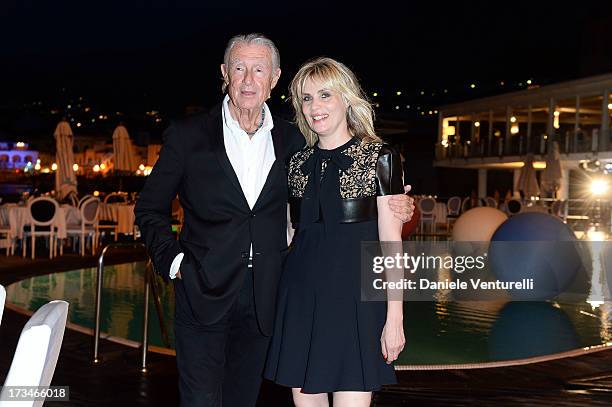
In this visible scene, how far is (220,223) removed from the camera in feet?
9.32

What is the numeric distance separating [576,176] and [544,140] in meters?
3.54

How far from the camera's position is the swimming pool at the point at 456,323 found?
21.5 feet

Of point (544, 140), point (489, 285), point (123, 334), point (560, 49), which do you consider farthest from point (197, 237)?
point (560, 49)

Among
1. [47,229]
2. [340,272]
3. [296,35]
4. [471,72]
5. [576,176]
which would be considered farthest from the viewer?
[471,72]

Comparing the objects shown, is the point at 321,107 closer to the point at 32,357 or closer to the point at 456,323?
the point at 32,357

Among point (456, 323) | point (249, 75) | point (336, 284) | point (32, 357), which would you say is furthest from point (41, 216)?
point (32, 357)

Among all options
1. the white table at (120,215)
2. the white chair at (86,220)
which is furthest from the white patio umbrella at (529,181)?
the white chair at (86,220)

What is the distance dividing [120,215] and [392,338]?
14193 mm

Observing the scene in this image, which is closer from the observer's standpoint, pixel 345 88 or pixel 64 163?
pixel 345 88

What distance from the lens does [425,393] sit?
16.2 feet

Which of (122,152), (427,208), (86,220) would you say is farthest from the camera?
(122,152)

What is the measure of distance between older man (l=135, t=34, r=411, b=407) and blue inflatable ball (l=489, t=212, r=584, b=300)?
643 cm

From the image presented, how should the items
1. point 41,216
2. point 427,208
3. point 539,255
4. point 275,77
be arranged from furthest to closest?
point 427,208 < point 41,216 < point 539,255 < point 275,77

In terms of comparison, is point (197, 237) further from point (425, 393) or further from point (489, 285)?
point (489, 285)
